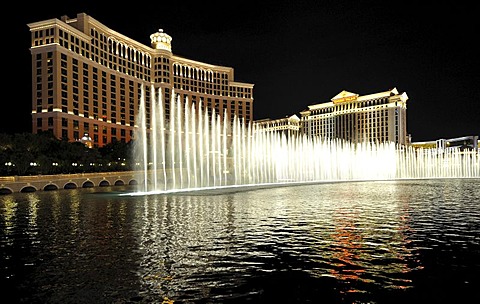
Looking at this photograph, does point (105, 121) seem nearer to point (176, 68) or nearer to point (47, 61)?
point (47, 61)

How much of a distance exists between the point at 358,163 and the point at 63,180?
204 feet

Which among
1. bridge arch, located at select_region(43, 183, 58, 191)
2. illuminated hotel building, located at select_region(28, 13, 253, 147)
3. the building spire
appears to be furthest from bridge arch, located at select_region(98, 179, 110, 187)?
the building spire

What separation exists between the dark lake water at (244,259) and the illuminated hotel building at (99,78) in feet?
213

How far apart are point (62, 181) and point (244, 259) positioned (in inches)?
2267

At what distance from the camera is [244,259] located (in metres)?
12.3

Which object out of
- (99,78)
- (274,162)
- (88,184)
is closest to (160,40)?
(99,78)

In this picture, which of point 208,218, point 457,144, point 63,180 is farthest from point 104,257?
point 457,144

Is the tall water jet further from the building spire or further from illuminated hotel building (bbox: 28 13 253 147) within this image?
the building spire

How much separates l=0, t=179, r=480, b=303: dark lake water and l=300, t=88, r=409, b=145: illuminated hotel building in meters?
145

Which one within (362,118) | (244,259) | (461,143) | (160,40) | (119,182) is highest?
(160,40)

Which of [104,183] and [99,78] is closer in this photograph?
[104,183]

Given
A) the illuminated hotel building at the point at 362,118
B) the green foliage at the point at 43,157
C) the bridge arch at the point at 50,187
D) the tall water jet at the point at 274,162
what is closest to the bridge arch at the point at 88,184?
the green foliage at the point at 43,157

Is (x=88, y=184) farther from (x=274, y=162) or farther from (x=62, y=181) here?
(x=274, y=162)

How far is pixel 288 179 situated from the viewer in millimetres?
73625
